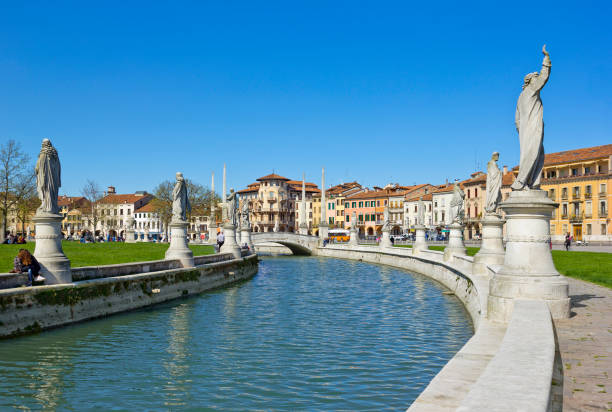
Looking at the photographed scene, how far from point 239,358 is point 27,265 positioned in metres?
6.01

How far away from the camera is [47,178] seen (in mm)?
14172

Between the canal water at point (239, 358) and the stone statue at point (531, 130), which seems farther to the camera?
the stone statue at point (531, 130)

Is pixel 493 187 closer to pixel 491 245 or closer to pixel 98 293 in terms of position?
pixel 491 245

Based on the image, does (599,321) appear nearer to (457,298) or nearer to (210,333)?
(210,333)

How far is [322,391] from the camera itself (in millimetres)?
8938

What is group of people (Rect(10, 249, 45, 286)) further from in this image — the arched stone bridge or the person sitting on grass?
the arched stone bridge

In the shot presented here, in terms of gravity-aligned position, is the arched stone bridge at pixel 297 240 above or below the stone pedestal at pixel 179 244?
below

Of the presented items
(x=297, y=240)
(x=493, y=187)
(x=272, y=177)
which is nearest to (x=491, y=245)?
(x=493, y=187)

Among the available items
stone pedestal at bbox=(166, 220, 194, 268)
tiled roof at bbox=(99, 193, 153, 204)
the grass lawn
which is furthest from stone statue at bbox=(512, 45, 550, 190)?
tiled roof at bbox=(99, 193, 153, 204)

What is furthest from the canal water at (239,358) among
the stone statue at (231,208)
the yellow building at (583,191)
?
the yellow building at (583,191)

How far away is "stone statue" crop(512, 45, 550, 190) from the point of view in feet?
29.5

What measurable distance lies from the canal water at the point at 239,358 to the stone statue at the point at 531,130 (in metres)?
3.93

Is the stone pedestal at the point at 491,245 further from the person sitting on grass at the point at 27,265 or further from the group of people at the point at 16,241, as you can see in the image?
the group of people at the point at 16,241

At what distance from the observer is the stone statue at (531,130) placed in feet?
29.5
